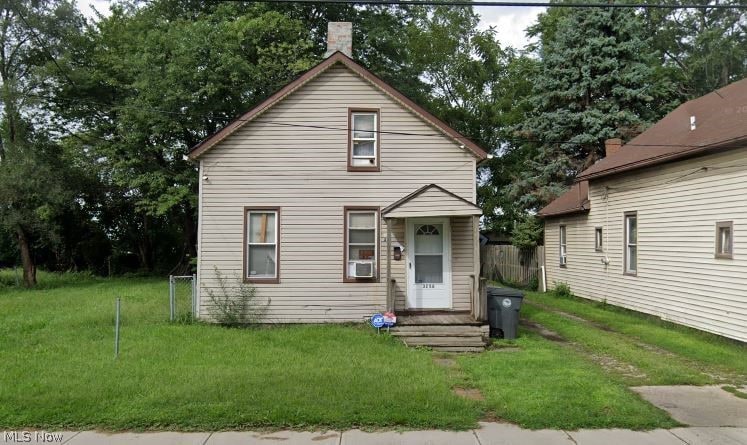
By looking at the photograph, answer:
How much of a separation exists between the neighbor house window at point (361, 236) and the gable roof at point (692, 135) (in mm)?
7046

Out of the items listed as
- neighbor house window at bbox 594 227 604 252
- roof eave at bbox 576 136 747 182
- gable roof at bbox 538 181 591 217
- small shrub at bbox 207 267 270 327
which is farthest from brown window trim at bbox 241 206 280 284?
gable roof at bbox 538 181 591 217

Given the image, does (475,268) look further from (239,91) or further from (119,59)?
(119,59)

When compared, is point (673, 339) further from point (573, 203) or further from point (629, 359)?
point (573, 203)

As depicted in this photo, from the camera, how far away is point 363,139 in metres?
12.3

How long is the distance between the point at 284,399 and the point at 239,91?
18.5m

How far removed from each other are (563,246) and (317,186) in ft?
37.9

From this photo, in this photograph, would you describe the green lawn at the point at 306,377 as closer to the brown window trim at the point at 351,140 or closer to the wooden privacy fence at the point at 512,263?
the brown window trim at the point at 351,140

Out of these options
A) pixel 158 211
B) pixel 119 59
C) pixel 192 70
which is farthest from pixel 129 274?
pixel 192 70

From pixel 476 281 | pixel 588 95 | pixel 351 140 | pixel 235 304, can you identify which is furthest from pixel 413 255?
pixel 588 95

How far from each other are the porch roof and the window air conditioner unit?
1.33 meters

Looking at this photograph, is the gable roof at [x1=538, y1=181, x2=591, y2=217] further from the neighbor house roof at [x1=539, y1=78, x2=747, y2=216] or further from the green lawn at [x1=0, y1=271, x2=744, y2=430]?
the green lawn at [x1=0, y1=271, x2=744, y2=430]

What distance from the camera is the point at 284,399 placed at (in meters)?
6.51

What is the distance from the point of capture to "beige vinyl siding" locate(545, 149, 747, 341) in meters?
10.6

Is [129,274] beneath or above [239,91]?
beneath
